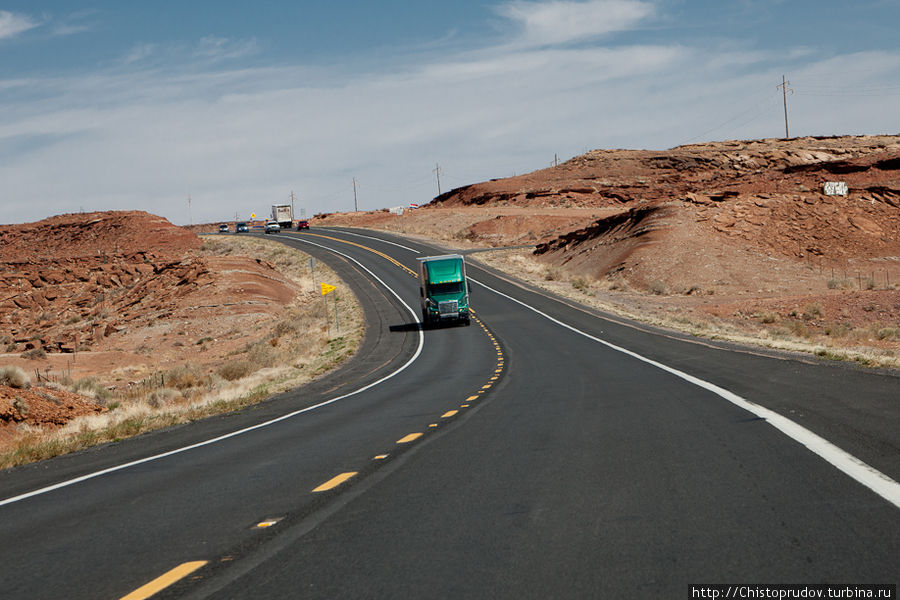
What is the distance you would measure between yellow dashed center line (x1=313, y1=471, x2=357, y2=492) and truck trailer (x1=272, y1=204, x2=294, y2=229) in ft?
331

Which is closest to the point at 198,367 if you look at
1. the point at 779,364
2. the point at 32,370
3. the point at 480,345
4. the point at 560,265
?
the point at 32,370

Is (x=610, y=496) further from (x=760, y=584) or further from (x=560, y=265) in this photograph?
(x=560, y=265)

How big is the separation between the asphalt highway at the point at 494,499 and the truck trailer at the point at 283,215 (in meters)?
95.2

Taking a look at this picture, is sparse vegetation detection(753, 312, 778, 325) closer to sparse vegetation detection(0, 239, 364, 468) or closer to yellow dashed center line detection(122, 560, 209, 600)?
sparse vegetation detection(0, 239, 364, 468)

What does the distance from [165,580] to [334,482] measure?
2839 millimetres

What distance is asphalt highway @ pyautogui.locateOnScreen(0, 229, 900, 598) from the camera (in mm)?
4559

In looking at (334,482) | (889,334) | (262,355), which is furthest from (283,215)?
(334,482)

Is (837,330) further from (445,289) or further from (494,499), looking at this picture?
(494,499)

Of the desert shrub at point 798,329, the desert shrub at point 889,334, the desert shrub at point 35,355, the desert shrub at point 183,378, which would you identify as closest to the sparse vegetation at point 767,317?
the desert shrub at point 798,329

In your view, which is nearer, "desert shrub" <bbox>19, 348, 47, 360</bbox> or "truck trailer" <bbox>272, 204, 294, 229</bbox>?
"desert shrub" <bbox>19, 348, 47, 360</bbox>

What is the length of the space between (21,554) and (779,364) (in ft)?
49.7

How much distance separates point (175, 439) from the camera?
12500 millimetres

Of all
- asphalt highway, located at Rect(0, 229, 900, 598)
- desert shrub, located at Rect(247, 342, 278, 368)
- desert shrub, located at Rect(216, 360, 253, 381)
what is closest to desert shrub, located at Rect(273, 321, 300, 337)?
desert shrub, located at Rect(247, 342, 278, 368)

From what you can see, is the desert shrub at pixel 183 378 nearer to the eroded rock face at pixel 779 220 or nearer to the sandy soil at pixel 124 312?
the sandy soil at pixel 124 312
